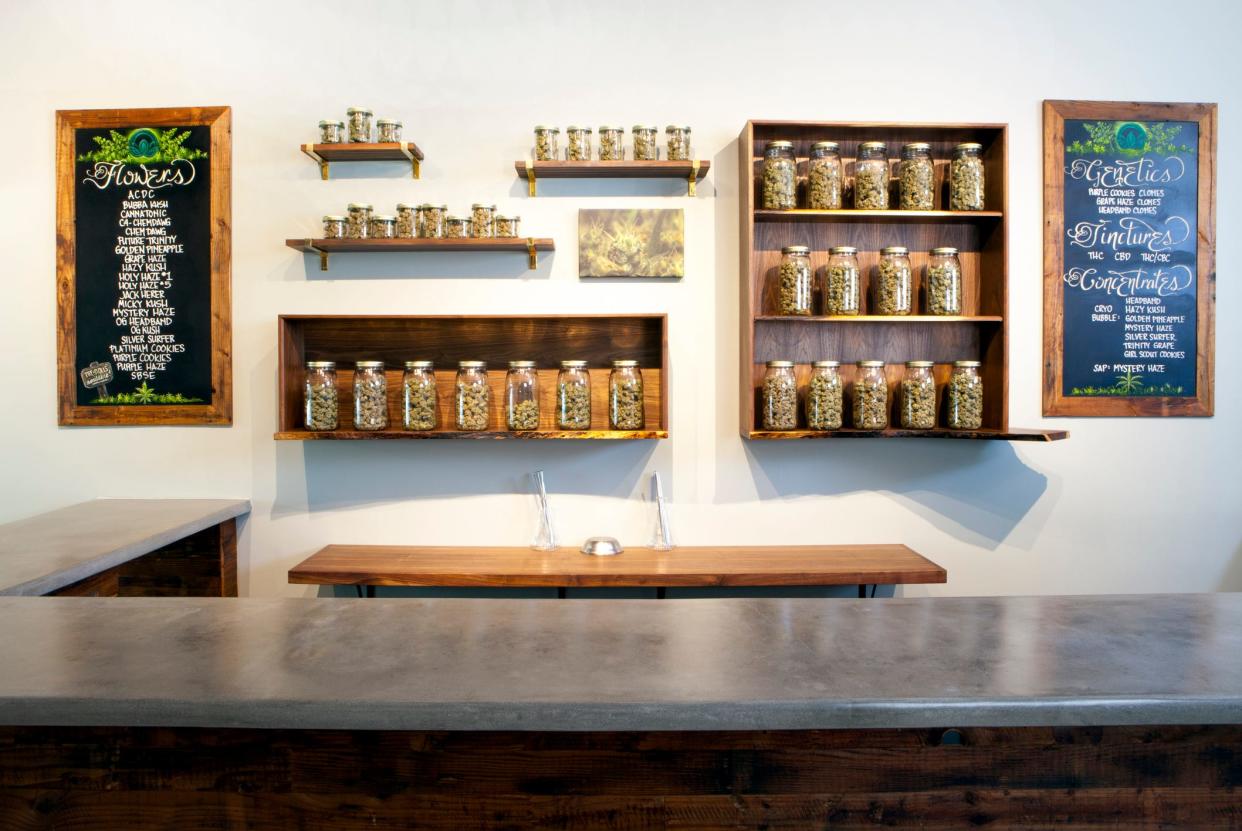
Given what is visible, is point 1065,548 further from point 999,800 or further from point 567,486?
point 999,800

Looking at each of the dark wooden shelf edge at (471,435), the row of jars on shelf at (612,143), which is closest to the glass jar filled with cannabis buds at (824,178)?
the row of jars on shelf at (612,143)

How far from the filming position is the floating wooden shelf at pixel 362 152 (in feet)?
8.91

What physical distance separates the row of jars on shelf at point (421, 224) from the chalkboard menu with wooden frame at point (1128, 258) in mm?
1841

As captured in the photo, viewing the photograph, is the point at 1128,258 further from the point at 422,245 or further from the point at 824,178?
the point at 422,245

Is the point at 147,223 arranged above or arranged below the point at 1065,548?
above

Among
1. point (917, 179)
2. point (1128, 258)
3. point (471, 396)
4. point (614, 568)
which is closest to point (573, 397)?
point (471, 396)

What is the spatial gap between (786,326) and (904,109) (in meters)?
0.84

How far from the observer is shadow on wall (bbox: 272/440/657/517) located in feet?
9.57

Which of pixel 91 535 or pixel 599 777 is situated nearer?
pixel 599 777

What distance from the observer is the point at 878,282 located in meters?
2.76

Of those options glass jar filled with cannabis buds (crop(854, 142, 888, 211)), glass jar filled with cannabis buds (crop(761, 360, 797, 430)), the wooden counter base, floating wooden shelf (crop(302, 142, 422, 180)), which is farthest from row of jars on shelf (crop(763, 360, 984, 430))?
the wooden counter base

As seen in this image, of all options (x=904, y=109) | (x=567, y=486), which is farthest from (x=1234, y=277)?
(x=567, y=486)

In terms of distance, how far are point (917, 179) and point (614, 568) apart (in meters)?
1.54

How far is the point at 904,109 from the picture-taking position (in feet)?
9.53
